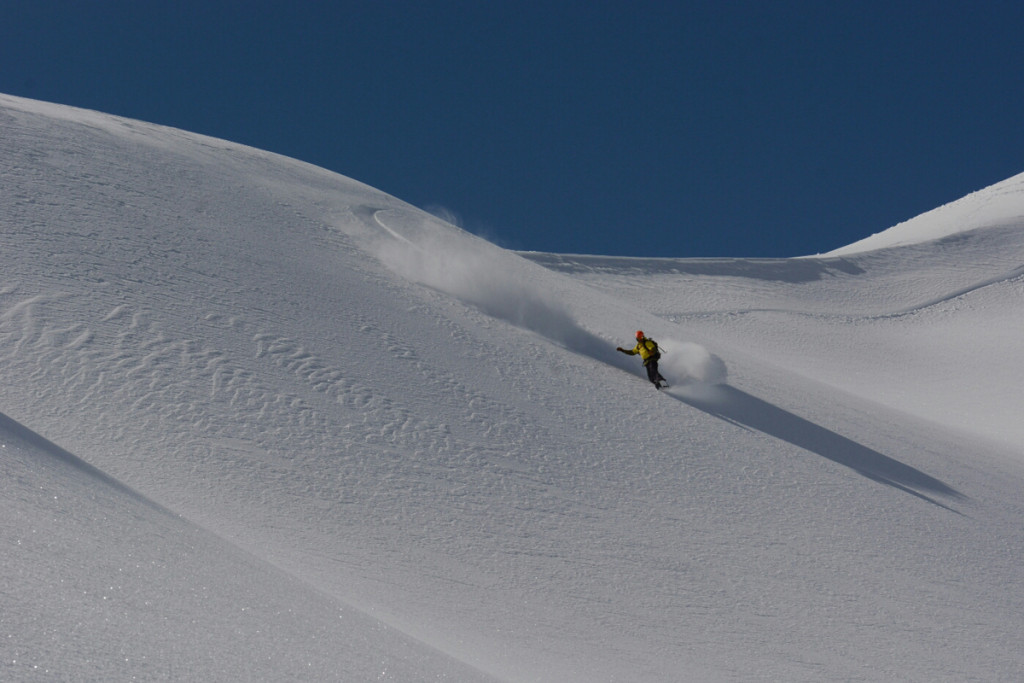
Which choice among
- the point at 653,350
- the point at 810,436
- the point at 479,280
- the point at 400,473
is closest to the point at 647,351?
the point at 653,350

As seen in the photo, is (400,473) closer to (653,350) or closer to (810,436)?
(653,350)

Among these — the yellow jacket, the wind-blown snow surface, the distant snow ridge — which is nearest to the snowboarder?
the yellow jacket

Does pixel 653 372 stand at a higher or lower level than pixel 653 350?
lower

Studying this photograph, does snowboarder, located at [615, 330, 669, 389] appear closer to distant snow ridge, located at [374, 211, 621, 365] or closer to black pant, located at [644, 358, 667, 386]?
black pant, located at [644, 358, 667, 386]

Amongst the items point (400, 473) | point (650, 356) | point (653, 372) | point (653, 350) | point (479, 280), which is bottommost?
point (400, 473)

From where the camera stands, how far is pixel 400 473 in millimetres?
11086

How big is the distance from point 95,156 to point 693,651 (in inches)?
600

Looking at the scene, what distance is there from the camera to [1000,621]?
35.5ft

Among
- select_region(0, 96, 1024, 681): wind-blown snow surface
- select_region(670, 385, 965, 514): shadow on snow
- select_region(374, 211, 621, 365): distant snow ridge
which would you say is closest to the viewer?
select_region(0, 96, 1024, 681): wind-blown snow surface

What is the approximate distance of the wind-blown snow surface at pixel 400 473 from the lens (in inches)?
255

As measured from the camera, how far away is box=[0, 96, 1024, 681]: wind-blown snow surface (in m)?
6.47

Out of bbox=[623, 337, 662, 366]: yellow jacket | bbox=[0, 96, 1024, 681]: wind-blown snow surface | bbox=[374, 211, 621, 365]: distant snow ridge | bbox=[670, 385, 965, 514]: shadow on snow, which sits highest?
bbox=[374, 211, 621, 365]: distant snow ridge

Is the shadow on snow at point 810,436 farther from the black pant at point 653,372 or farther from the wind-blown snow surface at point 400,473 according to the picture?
the black pant at point 653,372

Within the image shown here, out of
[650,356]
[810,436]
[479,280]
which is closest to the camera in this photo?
[810,436]
